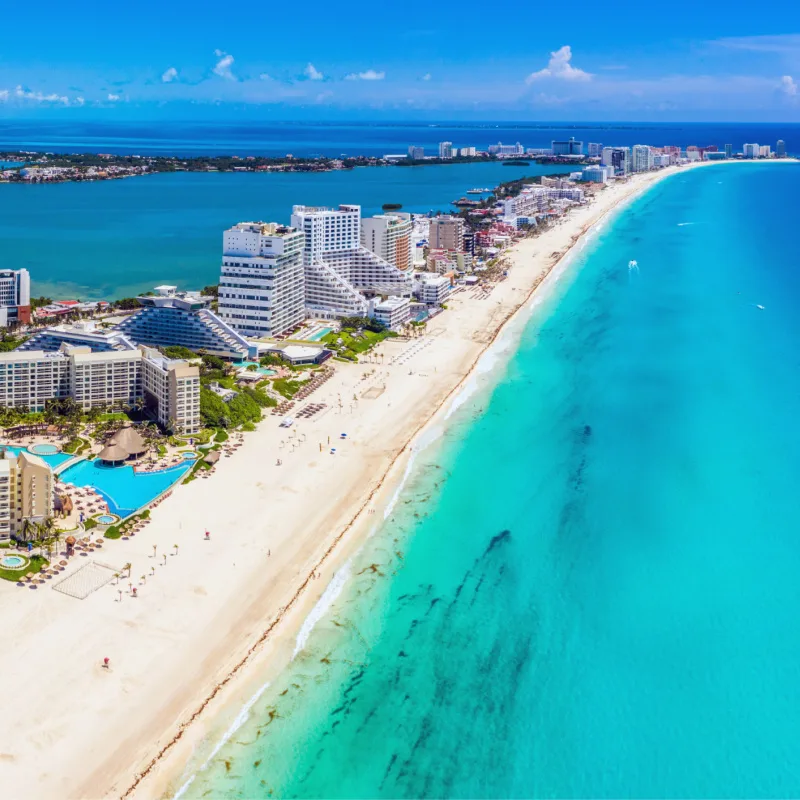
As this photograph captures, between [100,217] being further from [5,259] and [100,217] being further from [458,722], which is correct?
[458,722]

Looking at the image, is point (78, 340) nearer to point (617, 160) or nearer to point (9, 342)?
point (9, 342)

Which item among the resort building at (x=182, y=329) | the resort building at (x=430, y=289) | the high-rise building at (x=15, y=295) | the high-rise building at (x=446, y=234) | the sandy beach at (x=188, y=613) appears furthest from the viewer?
the high-rise building at (x=446, y=234)

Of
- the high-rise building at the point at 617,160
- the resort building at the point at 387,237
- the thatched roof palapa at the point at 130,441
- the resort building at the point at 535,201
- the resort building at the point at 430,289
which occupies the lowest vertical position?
the thatched roof palapa at the point at 130,441

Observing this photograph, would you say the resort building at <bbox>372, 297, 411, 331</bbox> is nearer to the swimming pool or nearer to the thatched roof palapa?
the thatched roof palapa

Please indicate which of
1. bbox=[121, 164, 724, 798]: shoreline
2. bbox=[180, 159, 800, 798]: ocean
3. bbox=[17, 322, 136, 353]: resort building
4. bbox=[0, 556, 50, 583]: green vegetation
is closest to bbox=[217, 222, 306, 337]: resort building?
→ bbox=[17, 322, 136, 353]: resort building

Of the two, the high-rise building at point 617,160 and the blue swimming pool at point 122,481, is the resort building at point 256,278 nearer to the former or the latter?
the blue swimming pool at point 122,481

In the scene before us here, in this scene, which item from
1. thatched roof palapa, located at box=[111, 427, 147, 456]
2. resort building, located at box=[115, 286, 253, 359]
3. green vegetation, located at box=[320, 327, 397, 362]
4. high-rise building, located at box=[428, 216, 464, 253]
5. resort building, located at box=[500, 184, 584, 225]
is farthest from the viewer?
resort building, located at box=[500, 184, 584, 225]

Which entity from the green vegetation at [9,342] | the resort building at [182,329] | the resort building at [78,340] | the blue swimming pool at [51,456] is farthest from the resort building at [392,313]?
the blue swimming pool at [51,456]
